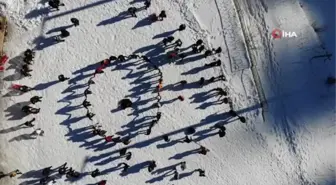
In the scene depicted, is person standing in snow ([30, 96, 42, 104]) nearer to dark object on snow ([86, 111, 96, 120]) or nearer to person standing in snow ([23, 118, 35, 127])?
person standing in snow ([23, 118, 35, 127])

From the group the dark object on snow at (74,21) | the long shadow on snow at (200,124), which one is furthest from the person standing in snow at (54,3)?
the long shadow on snow at (200,124)

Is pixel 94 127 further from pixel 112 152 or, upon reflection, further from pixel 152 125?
pixel 152 125

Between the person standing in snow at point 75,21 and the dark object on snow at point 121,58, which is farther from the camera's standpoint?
the dark object on snow at point 121,58

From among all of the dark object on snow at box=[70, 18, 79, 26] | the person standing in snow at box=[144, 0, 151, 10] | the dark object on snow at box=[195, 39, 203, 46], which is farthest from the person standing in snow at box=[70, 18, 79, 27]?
the dark object on snow at box=[195, 39, 203, 46]

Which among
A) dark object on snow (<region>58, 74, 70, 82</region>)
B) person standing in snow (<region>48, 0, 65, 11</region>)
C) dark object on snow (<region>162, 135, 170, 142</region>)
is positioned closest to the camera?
person standing in snow (<region>48, 0, 65, 11</region>)

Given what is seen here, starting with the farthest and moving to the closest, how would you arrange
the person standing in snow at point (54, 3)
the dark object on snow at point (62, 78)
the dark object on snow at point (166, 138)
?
the dark object on snow at point (166, 138) < the dark object on snow at point (62, 78) < the person standing in snow at point (54, 3)

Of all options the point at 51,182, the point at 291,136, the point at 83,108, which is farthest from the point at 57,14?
the point at 291,136

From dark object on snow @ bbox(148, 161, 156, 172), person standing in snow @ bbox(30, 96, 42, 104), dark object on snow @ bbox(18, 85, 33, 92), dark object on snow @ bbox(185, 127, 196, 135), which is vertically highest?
dark object on snow @ bbox(18, 85, 33, 92)

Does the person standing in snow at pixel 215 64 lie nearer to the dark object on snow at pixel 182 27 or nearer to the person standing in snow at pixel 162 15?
the dark object on snow at pixel 182 27

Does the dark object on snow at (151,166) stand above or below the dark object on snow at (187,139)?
below

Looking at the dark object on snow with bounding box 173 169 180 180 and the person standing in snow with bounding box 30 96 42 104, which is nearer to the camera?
the person standing in snow with bounding box 30 96 42 104
